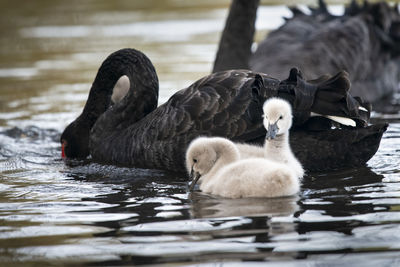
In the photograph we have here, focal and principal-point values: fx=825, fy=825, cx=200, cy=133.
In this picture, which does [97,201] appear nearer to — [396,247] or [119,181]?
[119,181]

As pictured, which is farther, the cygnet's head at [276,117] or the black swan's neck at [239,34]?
the black swan's neck at [239,34]

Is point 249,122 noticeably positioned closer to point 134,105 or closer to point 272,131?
point 272,131

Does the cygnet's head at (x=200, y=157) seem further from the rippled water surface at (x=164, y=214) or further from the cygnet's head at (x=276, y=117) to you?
the cygnet's head at (x=276, y=117)

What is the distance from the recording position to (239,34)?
8359 mm

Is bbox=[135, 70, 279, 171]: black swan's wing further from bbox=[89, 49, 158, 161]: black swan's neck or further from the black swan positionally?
the black swan

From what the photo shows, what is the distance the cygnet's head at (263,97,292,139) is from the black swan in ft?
10.8

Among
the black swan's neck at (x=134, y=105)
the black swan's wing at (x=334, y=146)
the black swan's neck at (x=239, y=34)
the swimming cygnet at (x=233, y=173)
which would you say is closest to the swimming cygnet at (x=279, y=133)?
the swimming cygnet at (x=233, y=173)

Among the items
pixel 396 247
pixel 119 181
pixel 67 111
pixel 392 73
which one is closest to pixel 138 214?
pixel 119 181

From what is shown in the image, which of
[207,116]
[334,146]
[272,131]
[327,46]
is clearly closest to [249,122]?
[207,116]

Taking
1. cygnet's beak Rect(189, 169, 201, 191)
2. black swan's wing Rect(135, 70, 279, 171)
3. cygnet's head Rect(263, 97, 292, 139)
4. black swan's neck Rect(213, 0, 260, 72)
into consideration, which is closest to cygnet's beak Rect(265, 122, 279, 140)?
cygnet's head Rect(263, 97, 292, 139)

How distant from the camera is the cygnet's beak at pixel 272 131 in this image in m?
4.53

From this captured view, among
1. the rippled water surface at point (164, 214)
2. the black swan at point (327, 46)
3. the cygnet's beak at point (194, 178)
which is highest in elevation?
the black swan at point (327, 46)

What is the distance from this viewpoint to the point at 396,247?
367 centimetres

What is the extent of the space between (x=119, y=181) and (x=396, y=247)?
2.14 m
